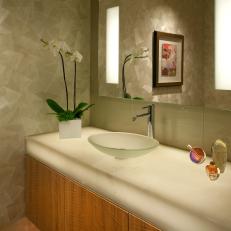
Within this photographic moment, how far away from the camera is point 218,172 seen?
1.13m

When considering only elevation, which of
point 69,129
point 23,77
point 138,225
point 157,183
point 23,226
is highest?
point 23,77

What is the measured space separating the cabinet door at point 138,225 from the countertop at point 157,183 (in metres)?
0.02

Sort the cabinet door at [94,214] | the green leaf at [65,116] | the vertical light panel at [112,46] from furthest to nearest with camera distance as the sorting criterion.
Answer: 1. the vertical light panel at [112,46]
2. the green leaf at [65,116]
3. the cabinet door at [94,214]

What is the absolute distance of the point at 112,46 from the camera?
199cm

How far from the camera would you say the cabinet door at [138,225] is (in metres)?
1.03

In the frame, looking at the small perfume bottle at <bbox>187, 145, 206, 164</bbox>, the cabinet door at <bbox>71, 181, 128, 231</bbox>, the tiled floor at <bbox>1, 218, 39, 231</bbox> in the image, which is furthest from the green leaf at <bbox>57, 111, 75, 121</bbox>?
the small perfume bottle at <bbox>187, 145, 206, 164</bbox>

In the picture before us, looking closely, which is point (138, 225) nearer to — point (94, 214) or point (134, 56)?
point (94, 214)

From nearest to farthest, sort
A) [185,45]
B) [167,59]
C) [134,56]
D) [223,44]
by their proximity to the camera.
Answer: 1. [223,44]
2. [185,45]
3. [167,59]
4. [134,56]

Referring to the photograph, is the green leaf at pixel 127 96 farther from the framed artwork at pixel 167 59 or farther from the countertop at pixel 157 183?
the countertop at pixel 157 183

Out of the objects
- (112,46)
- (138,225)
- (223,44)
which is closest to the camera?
(138,225)

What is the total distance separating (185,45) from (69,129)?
866 mm

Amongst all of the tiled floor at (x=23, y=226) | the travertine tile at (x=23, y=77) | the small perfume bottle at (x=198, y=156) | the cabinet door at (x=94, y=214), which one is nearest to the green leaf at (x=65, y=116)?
the travertine tile at (x=23, y=77)

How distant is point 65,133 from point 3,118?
1.29 ft

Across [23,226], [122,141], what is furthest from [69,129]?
[23,226]
